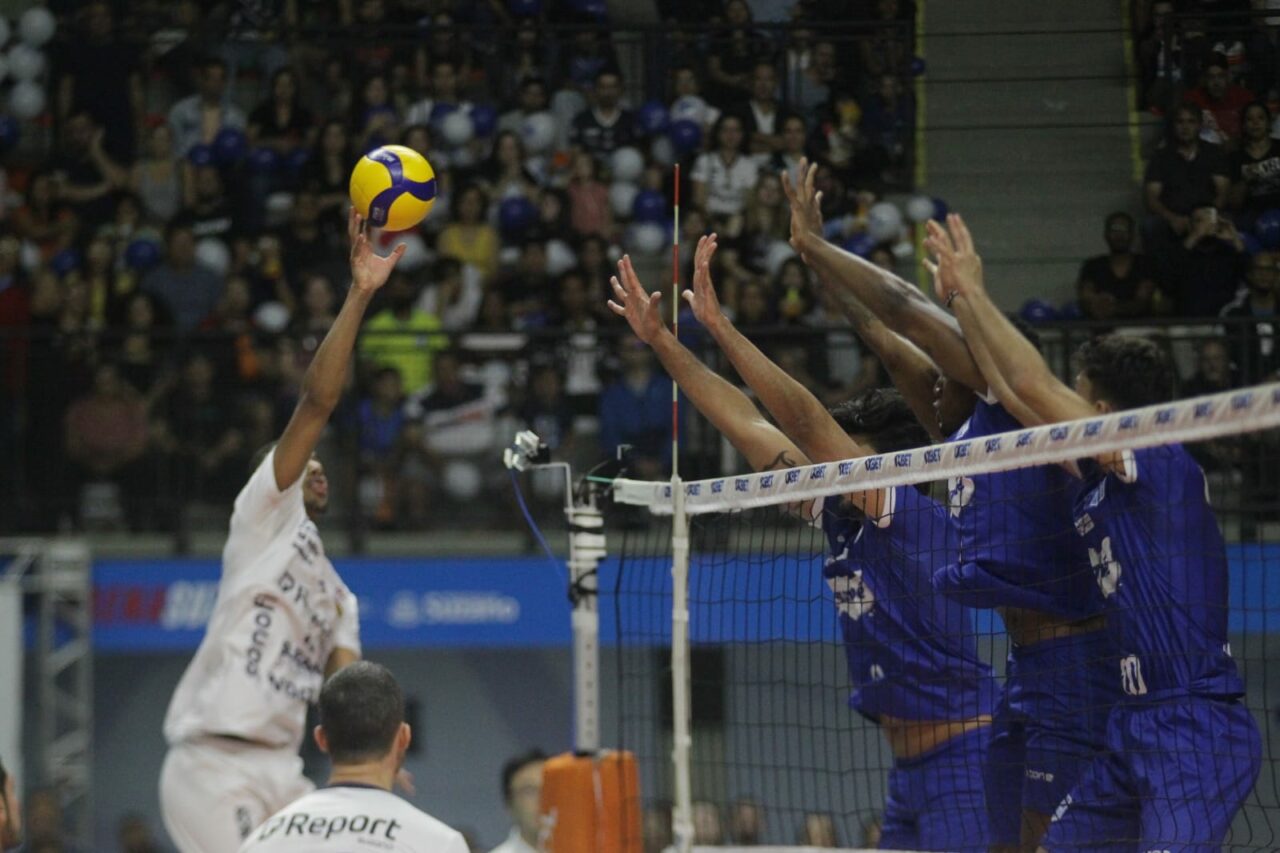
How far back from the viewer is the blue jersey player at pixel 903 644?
5488mm

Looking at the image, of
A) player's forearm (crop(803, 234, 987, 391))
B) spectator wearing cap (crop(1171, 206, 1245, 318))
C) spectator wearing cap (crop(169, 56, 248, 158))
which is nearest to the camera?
player's forearm (crop(803, 234, 987, 391))

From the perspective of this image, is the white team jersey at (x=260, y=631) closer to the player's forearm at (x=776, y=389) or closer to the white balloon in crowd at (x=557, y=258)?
the player's forearm at (x=776, y=389)

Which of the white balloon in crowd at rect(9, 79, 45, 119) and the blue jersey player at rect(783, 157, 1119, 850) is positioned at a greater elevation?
the white balloon in crowd at rect(9, 79, 45, 119)

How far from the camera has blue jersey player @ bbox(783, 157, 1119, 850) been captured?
17.0 feet

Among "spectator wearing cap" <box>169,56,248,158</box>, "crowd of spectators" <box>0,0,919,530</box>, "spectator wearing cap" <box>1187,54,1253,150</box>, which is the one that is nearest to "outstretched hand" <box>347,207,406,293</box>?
"spectator wearing cap" <box>1187,54,1253,150</box>

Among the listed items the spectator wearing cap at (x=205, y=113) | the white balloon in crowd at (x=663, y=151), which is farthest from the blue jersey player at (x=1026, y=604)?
the spectator wearing cap at (x=205, y=113)

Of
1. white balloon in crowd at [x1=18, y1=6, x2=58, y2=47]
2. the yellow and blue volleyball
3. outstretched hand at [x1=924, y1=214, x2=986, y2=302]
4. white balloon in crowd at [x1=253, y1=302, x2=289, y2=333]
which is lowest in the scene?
outstretched hand at [x1=924, y1=214, x2=986, y2=302]

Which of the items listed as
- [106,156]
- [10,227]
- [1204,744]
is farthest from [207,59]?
[1204,744]

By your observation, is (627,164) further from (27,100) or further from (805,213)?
(805,213)

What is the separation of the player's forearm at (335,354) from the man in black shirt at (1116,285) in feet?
16.4

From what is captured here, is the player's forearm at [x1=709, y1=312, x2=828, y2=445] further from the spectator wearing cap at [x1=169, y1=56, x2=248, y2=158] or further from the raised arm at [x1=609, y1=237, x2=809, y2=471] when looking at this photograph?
the spectator wearing cap at [x1=169, y1=56, x2=248, y2=158]

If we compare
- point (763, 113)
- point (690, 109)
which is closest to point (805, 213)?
point (763, 113)

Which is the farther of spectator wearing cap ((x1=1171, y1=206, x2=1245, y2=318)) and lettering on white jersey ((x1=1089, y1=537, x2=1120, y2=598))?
spectator wearing cap ((x1=1171, y1=206, x2=1245, y2=318))

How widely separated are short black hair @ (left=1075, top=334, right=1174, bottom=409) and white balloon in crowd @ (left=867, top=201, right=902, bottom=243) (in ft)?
16.9
